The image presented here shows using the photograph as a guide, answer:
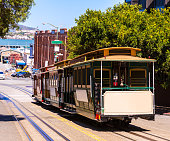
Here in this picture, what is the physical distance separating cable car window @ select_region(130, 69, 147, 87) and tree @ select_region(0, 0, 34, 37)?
22.3 ft

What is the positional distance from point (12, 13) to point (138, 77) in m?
7.73

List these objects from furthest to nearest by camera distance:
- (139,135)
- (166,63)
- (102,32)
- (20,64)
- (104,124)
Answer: (20,64), (102,32), (166,63), (104,124), (139,135)

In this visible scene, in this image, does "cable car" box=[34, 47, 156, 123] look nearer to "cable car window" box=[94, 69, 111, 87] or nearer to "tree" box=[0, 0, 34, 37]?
"cable car window" box=[94, 69, 111, 87]

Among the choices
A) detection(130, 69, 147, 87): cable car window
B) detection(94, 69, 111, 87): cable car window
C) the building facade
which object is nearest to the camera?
detection(94, 69, 111, 87): cable car window

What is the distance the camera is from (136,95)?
1502 cm

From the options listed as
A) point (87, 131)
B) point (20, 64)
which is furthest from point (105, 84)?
point (20, 64)

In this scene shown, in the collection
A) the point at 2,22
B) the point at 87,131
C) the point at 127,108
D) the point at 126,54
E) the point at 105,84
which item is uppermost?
the point at 2,22

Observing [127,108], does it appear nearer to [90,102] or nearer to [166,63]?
[90,102]

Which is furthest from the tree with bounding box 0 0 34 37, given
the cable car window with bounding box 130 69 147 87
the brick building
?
the brick building

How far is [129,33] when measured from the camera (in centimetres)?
2778

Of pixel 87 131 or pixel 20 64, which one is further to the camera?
pixel 20 64

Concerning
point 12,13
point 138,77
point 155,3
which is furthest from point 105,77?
point 155,3

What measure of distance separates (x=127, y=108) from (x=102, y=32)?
594 inches

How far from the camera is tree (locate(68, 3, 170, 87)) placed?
27359 millimetres
